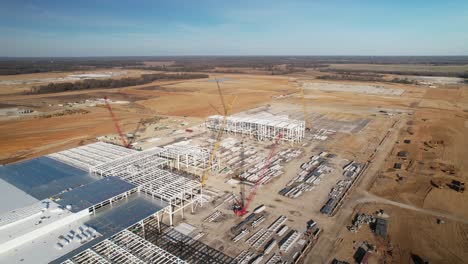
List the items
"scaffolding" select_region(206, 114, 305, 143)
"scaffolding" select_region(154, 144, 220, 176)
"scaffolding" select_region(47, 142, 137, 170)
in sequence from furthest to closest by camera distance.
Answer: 1. "scaffolding" select_region(206, 114, 305, 143)
2. "scaffolding" select_region(154, 144, 220, 176)
3. "scaffolding" select_region(47, 142, 137, 170)

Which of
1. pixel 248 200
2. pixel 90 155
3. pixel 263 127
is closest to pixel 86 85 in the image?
pixel 90 155

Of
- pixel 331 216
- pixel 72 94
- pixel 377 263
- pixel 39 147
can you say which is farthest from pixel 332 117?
pixel 72 94

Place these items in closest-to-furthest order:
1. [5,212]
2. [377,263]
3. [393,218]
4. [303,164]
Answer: [377,263] → [5,212] → [393,218] → [303,164]

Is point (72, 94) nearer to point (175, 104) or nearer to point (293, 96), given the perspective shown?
point (175, 104)

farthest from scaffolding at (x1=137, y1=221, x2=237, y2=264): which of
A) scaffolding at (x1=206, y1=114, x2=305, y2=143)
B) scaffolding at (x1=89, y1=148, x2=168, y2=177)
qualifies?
scaffolding at (x1=206, y1=114, x2=305, y2=143)

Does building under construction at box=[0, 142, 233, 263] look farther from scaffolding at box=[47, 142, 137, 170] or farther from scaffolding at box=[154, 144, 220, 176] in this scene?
scaffolding at box=[154, 144, 220, 176]
